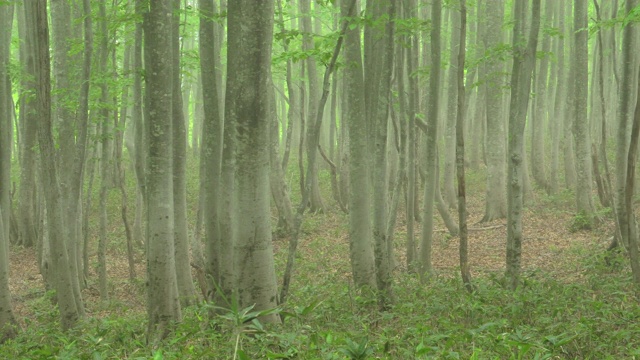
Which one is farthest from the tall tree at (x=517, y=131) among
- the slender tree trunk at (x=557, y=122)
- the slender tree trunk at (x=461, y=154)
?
the slender tree trunk at (x=557, y=122)

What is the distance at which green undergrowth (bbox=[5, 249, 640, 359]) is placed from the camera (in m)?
4.26

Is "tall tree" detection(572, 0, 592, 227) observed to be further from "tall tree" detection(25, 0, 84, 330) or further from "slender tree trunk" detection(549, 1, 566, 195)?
"tall tree" detection(25, 0, 84, 330)

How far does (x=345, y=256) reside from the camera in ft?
40.9

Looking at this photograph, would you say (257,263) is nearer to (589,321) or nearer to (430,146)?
(589,321)

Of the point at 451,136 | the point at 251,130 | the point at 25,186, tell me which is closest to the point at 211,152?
the point at 251,130

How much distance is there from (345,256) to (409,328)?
704 cm

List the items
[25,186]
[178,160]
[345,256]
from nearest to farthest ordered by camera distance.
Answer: [178,160] < [345,256] < [25,186]

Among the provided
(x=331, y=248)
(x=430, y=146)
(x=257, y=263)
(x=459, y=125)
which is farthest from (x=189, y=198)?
(x=257, y=263)

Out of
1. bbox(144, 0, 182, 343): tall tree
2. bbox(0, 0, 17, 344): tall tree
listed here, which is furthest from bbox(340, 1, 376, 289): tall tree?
bbox(0, 0, 17, 344): tall tree

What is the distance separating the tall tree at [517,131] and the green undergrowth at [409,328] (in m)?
0.50

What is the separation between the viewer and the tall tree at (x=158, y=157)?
603cm

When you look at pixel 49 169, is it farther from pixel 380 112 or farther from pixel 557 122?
pixel 557 122

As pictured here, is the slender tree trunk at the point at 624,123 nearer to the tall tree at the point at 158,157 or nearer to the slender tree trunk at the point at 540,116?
the tall tree at the point at 158,157

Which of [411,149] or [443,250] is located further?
[443,250]
